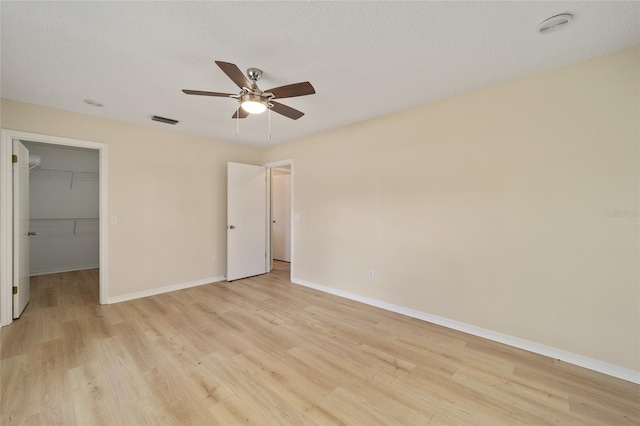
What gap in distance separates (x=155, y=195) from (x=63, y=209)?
318cm

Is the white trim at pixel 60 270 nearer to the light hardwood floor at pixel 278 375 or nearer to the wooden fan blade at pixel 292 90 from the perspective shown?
the light hardwood floor at pixel 278 375

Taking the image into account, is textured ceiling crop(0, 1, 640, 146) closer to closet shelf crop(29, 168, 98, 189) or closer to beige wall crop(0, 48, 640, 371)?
beige wall crop(0, 48, 640, 371)

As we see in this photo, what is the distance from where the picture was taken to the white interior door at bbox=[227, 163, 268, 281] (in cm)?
461

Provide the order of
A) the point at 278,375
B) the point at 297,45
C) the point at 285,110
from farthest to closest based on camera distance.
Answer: the point at 285,110, the point at 278,375, the point at 297,45

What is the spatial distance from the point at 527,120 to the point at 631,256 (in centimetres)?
136

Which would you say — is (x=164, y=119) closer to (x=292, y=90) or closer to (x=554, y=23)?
(x=292, y=90)

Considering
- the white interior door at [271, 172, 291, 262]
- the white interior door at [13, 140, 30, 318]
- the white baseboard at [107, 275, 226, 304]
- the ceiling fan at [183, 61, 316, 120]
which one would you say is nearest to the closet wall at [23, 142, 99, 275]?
the white interior door at [13, 140, 30, 318]

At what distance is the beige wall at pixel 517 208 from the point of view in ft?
6.63

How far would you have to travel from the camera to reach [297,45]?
1.91m

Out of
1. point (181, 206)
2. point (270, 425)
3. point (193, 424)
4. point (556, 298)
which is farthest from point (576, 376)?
point (181, 206)

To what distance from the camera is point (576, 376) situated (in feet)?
6.61

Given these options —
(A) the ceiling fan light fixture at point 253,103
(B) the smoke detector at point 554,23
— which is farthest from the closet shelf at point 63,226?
(B) the smoke detector at point 554,23

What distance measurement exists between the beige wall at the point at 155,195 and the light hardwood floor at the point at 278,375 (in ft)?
3.01

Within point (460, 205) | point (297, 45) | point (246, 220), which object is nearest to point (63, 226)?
point (246, 220)
